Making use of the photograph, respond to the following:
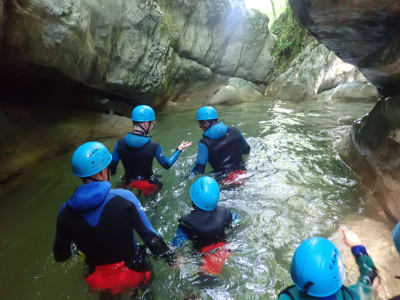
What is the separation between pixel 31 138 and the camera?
6.80 meters

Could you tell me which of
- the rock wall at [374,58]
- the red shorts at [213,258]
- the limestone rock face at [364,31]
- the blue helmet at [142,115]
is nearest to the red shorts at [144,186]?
the blue helmet at [142,115]

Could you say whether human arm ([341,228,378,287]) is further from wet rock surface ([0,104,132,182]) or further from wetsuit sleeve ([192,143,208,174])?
wet rock surface ([0,104,132,182])

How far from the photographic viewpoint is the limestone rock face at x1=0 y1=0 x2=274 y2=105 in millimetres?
5488

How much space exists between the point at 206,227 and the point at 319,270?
4.76 ft

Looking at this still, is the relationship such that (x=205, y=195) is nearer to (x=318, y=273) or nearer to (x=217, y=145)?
(x=318, y=273)

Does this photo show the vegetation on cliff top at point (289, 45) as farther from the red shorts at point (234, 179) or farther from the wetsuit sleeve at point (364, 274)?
the wetsuit sleeve at point (364, 274)

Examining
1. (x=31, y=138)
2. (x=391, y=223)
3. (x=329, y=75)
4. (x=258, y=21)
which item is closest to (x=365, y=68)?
(x=391, y=223)

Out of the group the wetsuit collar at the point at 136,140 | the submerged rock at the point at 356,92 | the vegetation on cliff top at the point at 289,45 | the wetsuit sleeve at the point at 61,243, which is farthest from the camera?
the vegetation on cliff top at the point at 289,45

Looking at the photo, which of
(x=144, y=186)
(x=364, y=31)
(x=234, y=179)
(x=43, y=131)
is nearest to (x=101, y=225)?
(x=144, y=186)

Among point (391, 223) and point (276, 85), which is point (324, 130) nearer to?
point (391, 223)

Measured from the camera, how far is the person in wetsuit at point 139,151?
4.33 metres

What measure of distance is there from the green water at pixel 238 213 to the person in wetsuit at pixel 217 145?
1.60 feet

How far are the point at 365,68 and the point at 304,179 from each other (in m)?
2.22

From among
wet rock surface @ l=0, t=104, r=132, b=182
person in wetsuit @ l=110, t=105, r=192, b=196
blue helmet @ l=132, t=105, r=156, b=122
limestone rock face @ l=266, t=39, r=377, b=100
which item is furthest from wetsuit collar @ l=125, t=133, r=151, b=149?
limestone rock face @ l=266, t=39, r=377, b=100
